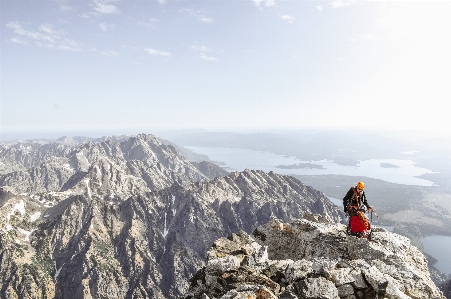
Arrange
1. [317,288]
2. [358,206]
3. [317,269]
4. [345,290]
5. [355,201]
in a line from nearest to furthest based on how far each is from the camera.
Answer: [317,288], [345,290], [317,269], [358,206], [355,201]

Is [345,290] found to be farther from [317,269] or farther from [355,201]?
[355,201]

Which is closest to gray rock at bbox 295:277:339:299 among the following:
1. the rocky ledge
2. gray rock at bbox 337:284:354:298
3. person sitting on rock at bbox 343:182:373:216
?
the rocky ledge

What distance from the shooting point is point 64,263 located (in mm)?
183250

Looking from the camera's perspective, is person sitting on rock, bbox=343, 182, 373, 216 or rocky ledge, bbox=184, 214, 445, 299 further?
person sitting on rock, bbox=343, 182, 373, 216

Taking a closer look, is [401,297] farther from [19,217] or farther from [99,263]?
[19,217]

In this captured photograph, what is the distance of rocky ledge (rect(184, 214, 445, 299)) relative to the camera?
12781 millimetres

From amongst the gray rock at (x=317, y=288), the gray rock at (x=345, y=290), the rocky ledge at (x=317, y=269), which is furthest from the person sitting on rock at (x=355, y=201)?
the gray rock at (x=317, y=288)

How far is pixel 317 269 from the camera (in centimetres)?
1423

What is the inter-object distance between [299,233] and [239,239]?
6513 millimetres

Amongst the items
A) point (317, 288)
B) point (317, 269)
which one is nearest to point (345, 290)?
point (317, 288)

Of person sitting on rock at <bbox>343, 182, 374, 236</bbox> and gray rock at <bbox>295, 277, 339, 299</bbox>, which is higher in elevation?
person sitting on rock at <bbox>343, 182, 374, 236</bbox>

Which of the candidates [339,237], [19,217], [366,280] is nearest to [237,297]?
[366,280]

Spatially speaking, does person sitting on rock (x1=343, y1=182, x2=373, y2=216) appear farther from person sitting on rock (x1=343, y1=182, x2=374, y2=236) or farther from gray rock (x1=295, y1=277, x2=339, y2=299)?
gray rock (x1=295, y1=277, x2=339, y2=299)

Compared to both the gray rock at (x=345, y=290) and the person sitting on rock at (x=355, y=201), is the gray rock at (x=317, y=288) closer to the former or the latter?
the gray rock at (x=345, y=290)
